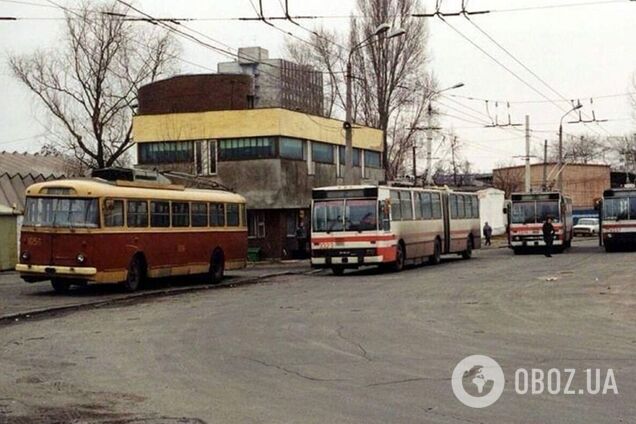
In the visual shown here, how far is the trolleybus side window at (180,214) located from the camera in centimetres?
2573

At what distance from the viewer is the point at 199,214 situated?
89.3ft

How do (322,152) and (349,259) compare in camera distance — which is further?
(322,152)

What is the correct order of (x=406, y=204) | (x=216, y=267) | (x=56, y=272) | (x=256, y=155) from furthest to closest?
1. (x=256, y=155)
2. (x=406, y=204)
3. (x=216, y=267)
4. (x=56, y=272)

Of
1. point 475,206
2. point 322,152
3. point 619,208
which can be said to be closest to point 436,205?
point 475,206

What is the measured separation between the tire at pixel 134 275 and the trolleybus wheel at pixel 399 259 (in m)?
9.30

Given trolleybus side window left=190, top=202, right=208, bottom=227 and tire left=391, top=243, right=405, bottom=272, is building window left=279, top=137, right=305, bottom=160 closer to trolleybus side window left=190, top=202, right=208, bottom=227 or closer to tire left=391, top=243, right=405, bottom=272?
tire left=391, top=243, right=405, bottom=272

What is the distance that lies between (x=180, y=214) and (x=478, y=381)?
1711 centimetres

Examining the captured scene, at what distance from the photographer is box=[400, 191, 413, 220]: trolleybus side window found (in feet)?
103

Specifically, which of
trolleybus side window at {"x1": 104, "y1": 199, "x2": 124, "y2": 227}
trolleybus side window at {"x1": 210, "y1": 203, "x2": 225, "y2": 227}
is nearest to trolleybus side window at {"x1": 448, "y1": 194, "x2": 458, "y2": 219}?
trolleybus side window at {"x1": 210, "y1": 203, "x2": 225, "y2": 227}

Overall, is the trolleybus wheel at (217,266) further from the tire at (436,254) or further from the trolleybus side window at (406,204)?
the tire at (436,254)

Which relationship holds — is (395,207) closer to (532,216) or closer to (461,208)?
(461,208)

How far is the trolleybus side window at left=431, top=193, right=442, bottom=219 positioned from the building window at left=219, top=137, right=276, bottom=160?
10.5 meters
